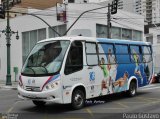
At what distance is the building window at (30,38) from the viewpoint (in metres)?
39.6

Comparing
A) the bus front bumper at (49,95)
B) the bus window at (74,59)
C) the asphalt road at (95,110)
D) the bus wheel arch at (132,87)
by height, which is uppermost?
the bus window at (74,59)

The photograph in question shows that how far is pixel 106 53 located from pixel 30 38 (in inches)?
1061

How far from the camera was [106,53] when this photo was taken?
15.4 meters

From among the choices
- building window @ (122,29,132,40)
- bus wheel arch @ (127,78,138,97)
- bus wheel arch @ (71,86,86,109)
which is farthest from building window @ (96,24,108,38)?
bus wheel arch @ (71,86,86,109)

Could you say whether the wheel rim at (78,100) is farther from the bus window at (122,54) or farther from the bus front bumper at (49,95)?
the bus window at (122,54)

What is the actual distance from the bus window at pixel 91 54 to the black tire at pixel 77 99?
4.28 feet

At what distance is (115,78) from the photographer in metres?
15.8

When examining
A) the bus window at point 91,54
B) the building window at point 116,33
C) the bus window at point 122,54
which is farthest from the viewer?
the building window at point 116,33

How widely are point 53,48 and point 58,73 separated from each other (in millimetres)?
1264

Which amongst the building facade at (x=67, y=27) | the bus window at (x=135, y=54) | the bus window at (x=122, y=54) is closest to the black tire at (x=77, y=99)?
the bus window at (x=122, y=54)

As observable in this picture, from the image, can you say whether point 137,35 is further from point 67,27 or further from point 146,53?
point 146,53

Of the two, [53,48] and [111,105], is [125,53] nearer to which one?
[111,105]

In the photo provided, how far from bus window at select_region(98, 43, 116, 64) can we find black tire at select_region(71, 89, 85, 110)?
82.0 inches

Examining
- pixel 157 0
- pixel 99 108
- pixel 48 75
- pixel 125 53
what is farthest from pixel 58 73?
pixel 157 0
